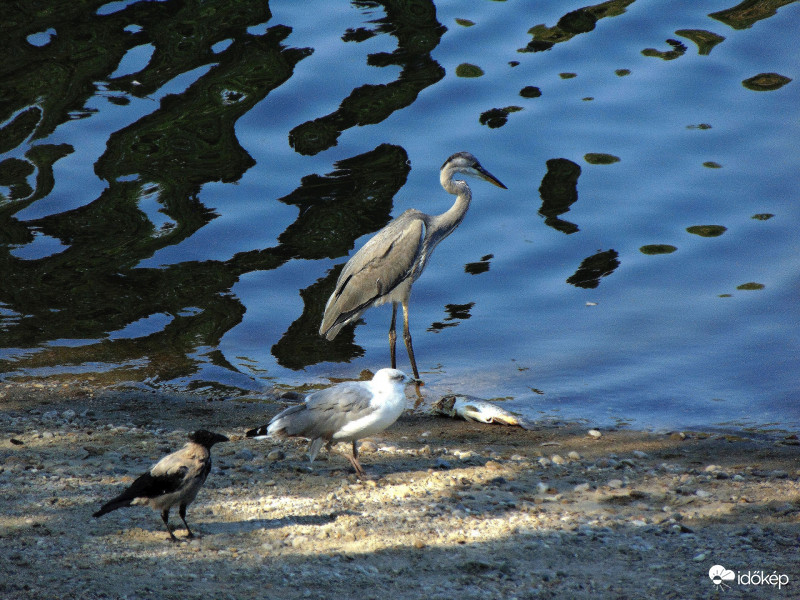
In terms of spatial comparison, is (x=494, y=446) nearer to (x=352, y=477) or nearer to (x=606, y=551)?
(x=352, y=477)

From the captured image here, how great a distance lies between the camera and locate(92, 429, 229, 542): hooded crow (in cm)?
522

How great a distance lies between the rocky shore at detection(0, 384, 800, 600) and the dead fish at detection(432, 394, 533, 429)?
0.11 meters

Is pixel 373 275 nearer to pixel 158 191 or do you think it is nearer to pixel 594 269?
pixel 594 269

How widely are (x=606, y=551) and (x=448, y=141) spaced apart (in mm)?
8490

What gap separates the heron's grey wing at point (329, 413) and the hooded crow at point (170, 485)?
46.1 inches

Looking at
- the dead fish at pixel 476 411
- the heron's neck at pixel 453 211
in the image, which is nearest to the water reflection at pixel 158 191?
the heron's neck at pixel 453 211

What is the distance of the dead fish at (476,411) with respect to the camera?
26.7 ft

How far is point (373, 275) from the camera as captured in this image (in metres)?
9.95

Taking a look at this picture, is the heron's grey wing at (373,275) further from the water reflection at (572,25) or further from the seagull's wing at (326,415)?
the water reflection at (572,25)

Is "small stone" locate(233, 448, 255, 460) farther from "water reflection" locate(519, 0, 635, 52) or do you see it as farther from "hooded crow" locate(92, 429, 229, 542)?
"water reflection" locate(519, 0, 635, 52)

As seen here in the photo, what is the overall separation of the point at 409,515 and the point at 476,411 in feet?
7.71

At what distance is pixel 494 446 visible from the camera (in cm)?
772

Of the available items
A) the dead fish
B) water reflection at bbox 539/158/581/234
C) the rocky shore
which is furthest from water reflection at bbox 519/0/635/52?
the rocky shore

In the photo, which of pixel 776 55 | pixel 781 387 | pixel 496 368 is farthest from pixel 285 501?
pixel 776 55
